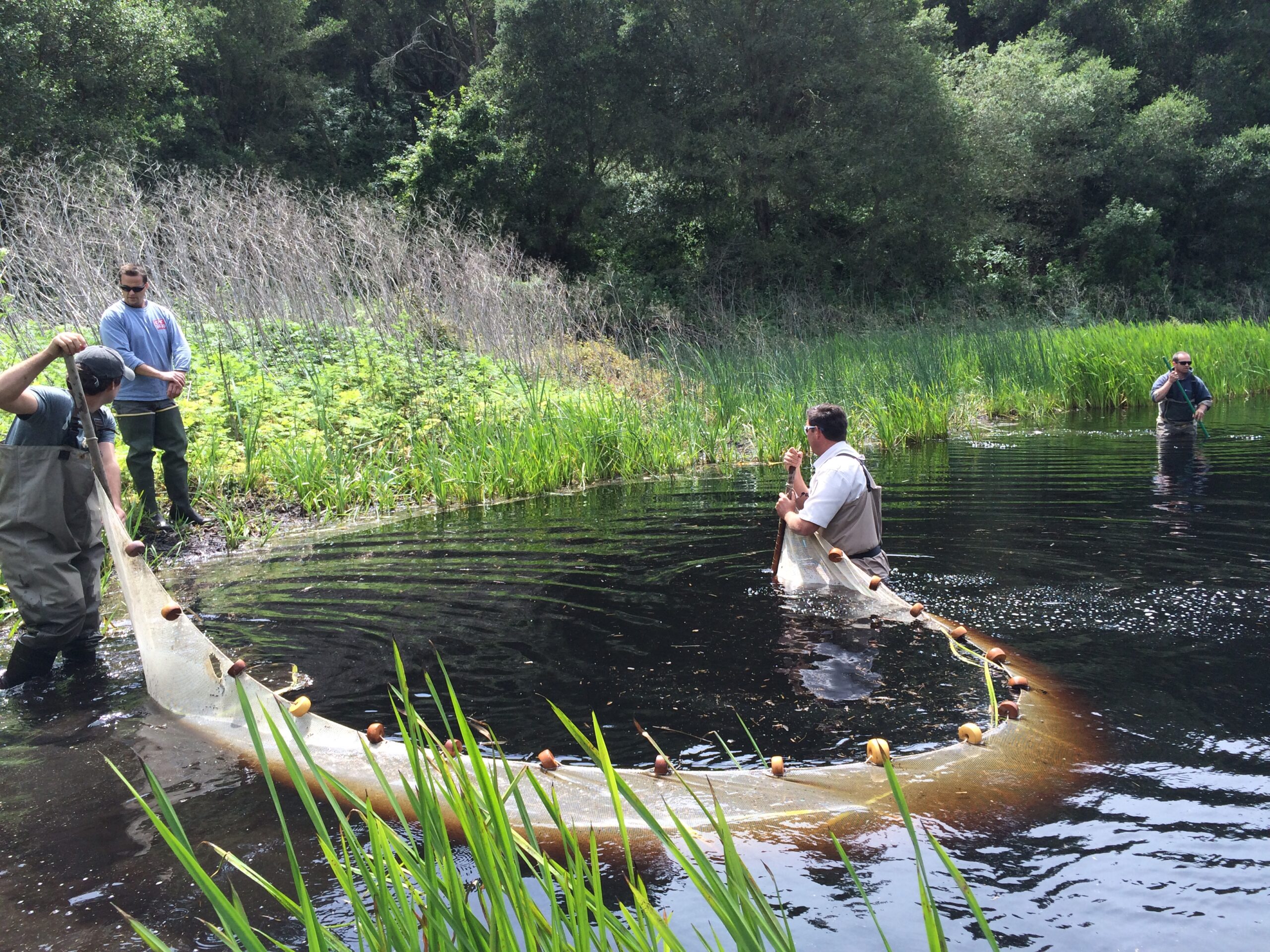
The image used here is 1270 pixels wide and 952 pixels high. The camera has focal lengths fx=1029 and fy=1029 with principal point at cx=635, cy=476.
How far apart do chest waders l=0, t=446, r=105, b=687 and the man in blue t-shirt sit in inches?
103

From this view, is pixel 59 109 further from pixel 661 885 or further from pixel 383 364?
pixel 661 885

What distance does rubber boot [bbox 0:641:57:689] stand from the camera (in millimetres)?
4895

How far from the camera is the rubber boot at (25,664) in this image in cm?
489

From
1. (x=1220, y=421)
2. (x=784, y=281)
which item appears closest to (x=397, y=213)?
(x=784, y=281)

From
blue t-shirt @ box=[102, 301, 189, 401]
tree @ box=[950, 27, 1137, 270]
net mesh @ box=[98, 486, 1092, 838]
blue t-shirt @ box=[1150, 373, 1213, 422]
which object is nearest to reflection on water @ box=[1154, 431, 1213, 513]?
blue t-shirt @ box=[1150, 373, 1213, 422]

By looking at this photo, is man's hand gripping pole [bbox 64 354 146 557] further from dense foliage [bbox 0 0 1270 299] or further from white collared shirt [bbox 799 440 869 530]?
dense foliage [bbox 0 0 1270 299]

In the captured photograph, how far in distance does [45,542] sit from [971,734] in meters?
4.21

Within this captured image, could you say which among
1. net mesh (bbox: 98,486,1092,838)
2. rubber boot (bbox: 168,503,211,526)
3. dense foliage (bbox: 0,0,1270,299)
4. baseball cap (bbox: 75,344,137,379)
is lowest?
net mesh (bbox: 98,486,1092,838)

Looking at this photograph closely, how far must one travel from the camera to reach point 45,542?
15.8 ft

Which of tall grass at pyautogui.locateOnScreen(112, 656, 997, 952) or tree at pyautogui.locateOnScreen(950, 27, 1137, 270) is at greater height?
tree at pyautogui.locateOnScreen(950, 27, 1137, 270)

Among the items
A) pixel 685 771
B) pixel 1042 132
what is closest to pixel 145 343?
pixel 685 771

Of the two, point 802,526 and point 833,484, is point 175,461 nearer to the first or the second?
point 802,526

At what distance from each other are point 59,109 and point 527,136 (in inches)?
386

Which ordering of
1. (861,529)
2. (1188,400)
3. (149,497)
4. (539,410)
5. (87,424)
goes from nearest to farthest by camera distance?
1. (87,424)
2. (861,529)
3. (149,497)
4. (539,410)
5. (1188,400)
